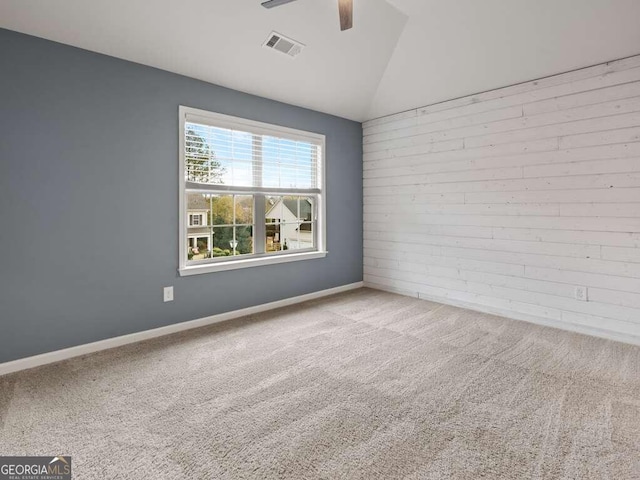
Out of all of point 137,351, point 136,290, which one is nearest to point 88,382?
point 137,351

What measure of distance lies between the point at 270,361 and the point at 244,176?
2027 millimetres

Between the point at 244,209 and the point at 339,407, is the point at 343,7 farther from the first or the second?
the point at 339,407

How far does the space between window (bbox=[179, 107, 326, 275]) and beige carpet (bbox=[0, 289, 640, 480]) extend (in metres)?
0.96

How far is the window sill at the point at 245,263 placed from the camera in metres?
3.36

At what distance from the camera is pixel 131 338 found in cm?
302

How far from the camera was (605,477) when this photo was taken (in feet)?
4.97

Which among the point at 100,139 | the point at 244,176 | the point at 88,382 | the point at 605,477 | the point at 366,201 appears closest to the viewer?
the point at 605,477

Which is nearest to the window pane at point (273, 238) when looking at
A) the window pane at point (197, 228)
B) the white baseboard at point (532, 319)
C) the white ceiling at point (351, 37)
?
the window pane at point (197, 228)

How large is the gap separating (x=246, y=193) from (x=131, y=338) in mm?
1794

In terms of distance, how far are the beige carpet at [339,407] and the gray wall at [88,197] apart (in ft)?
1.16

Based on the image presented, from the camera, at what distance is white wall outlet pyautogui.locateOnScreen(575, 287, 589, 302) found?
320 centimetres

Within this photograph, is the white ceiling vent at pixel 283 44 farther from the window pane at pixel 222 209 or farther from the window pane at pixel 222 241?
the window pane at pixel 222 241

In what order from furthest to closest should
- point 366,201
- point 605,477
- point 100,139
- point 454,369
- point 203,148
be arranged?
point 366,201 → point 203,148 → point 100,139 → point 454,369 → point 605,477

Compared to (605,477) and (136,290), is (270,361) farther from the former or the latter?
(605,477)
